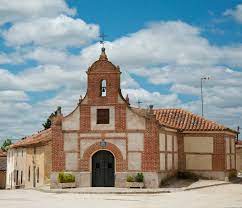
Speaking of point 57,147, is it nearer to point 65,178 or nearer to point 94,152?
point 65,178

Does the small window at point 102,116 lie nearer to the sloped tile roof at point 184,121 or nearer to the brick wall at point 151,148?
the brick wall at point 151,148

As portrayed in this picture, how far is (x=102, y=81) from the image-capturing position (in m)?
36.3

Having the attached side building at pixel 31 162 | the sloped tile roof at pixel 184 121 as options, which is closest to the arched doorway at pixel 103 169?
the sloped tile roof at pixel 184 121

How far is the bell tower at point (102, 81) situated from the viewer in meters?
36.1

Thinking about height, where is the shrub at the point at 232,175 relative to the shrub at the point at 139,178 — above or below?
below

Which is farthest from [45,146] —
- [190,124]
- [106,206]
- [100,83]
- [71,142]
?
[106,206]

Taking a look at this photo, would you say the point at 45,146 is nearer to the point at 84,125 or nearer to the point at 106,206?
the point at 84,125

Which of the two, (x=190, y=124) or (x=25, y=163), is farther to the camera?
(x=25, y=163)

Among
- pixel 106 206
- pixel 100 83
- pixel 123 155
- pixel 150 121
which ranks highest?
pixel 100 83

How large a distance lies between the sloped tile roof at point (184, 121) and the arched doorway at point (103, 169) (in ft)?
20.0

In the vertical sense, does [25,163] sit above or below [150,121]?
below

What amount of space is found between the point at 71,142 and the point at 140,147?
5.02m

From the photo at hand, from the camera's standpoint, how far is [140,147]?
35.5 metres

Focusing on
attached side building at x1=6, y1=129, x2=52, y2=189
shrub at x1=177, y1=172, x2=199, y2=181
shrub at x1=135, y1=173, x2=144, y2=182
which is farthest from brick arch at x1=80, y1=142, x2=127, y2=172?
shrub at x1=177, y1=172, x2=199, y2=181
